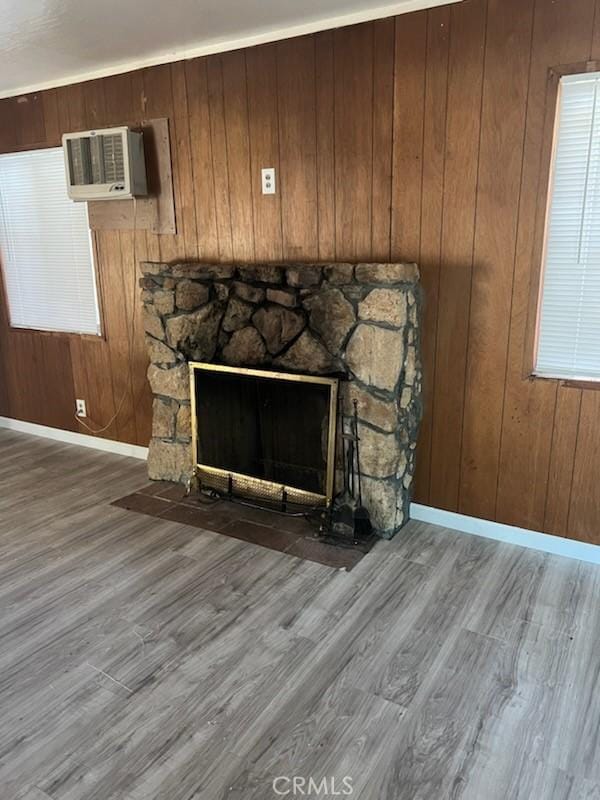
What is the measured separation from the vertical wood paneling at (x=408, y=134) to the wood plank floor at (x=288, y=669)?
1447 mm

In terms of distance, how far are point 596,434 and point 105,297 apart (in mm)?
2989

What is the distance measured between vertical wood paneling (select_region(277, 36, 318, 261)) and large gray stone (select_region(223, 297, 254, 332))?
1.16ft

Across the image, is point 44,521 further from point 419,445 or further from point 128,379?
point 419,445

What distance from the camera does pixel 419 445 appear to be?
2904mm

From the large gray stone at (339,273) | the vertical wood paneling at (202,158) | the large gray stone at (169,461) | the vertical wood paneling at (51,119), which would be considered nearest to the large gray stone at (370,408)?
the large gray stone at (339,273)

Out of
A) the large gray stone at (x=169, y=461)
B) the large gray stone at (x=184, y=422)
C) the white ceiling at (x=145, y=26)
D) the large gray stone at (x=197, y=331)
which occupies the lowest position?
the large gray stone at (x=169, y=461)

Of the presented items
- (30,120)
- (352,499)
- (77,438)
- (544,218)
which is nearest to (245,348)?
(352,499)

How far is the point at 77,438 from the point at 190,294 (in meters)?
1.76

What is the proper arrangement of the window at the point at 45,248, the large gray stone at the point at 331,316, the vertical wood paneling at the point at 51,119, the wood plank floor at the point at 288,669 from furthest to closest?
the window at the point at 45,248 < the vertical wood paneling at the point at 51,119 < the large gray stone at the point at 331,316 < the wood plank floor at the point at 288,669

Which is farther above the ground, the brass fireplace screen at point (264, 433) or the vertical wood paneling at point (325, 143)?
the vertical wood paneling at point (325, 143)

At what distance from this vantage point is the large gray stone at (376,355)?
2580 millimetres

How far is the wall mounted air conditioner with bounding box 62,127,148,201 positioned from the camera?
128 inches

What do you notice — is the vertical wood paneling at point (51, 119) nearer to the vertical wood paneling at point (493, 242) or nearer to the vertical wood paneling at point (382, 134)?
the vertical wood paneling at point (382, 134)

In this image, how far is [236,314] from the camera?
9.99ft
